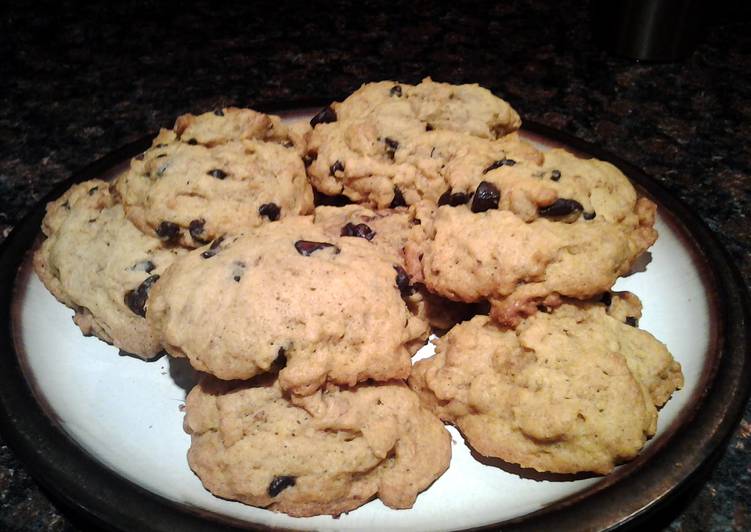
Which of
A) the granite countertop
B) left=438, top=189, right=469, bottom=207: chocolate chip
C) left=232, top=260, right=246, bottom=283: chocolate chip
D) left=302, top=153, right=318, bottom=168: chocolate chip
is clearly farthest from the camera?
the granite countertop

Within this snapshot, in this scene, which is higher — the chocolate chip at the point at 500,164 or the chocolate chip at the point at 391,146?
the chocolate chip at the point at 500,164

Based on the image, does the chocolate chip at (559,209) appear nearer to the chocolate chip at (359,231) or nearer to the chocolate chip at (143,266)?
the chocolate chip at (359,231)

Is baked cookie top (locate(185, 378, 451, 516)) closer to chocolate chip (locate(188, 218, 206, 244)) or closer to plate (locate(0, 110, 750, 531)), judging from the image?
plate (locate(0, 110, 750, 531))

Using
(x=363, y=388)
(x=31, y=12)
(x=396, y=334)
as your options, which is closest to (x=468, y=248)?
(x=396, y=334)

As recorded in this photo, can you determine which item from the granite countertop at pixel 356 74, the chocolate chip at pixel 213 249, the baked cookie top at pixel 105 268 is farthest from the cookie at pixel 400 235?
the granite countertop at pixel 356 74

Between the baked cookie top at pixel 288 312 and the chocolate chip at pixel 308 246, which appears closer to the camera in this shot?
the baked cookie top at pixel 288 312

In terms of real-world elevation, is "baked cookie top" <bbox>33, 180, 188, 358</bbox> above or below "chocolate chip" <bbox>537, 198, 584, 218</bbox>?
below

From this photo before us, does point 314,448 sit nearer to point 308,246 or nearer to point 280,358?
point 280,358

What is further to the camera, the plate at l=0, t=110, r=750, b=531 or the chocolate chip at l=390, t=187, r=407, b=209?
the chocolate chip at l=390, t=187, r=407, b=209

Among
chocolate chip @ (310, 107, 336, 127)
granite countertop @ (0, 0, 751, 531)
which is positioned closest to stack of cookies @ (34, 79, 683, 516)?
chocolate chip @ (310, 107, 336, 127)
